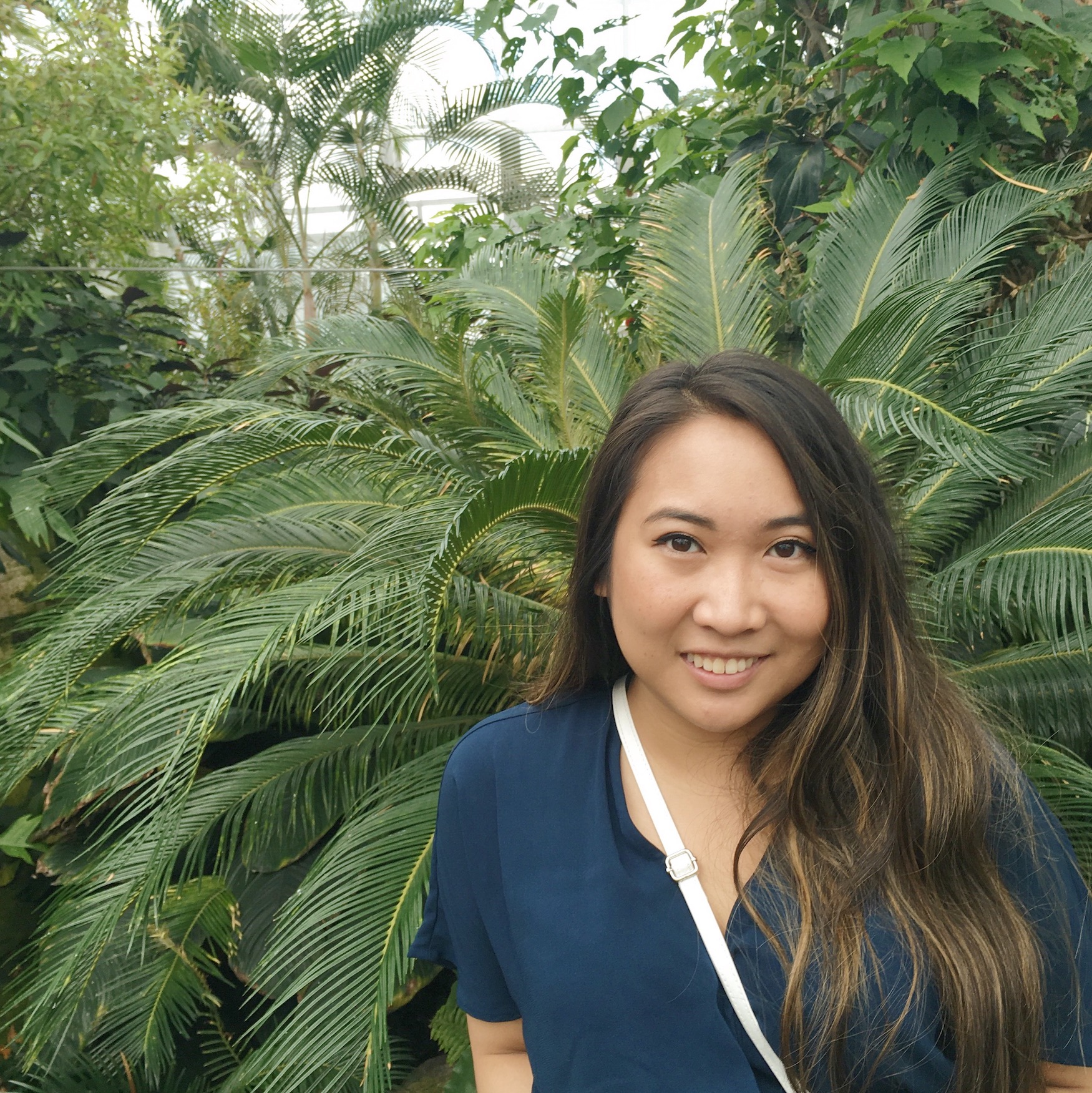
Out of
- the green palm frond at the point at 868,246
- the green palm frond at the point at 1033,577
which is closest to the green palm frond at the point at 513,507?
the green palm frond at the point at 1033,577

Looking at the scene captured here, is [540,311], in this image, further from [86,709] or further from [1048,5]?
[1048,5]

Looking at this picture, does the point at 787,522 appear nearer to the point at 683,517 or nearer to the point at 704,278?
the point at 683,517

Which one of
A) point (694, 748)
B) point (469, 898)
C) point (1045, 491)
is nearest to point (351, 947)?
point (469, 898)

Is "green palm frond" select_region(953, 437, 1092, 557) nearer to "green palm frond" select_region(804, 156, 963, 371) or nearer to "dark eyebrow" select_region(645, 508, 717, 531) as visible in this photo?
"green palm frond" select_region(804, 156, 963, 371)

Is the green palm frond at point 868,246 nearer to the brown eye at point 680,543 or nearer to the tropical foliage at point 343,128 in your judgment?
the brown eye at point 680,543

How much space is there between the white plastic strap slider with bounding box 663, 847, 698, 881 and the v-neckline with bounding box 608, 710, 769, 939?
2 cm

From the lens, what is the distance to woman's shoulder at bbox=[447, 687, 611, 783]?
1278 millimetres

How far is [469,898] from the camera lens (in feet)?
4.20

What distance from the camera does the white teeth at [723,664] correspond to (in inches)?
45.0

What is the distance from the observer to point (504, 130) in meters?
10.6

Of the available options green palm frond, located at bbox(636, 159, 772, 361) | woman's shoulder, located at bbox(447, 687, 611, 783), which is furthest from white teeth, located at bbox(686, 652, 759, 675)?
green palm frond, located at bbox(636, 159, 772, 361)

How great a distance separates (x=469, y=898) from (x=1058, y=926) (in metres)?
0.67

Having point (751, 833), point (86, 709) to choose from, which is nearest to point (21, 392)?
point (86, 709)

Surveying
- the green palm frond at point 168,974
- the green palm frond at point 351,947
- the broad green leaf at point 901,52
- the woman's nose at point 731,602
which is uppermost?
the broad green leaf at point 901,52
